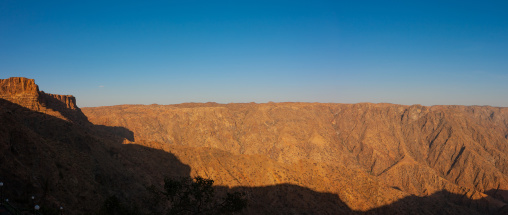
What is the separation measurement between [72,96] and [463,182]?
163 meters

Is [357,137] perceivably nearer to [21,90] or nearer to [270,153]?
[270,153]

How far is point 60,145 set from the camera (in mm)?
38125

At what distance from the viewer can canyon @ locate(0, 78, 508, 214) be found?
32.7m

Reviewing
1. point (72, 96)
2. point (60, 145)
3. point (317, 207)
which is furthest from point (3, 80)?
point (317, 207)

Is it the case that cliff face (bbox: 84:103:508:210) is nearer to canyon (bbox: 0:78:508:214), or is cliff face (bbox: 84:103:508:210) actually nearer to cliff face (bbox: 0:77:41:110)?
canyon (bbox: 0:78:508:214)

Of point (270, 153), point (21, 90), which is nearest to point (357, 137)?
point (270, 153)

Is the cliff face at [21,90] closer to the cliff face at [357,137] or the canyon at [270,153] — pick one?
the canyon at [270,153]

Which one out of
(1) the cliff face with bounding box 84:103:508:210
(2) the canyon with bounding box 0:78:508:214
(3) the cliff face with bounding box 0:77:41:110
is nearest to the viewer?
(2) the canyon with bounding box 0:78:508:214

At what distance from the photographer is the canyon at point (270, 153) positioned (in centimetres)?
3269

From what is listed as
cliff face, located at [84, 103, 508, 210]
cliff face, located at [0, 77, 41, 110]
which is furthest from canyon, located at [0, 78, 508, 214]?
cliff face, located at [84, 103, 508, 210]

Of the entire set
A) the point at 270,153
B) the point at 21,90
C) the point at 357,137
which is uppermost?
the point at 21,90

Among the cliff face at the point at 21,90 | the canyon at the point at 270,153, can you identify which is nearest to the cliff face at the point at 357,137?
the canyon at the point at 270,153

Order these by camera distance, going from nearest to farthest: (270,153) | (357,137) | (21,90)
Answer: (21,90) < (270,153) < (357,137)

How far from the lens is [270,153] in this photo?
13212cm
